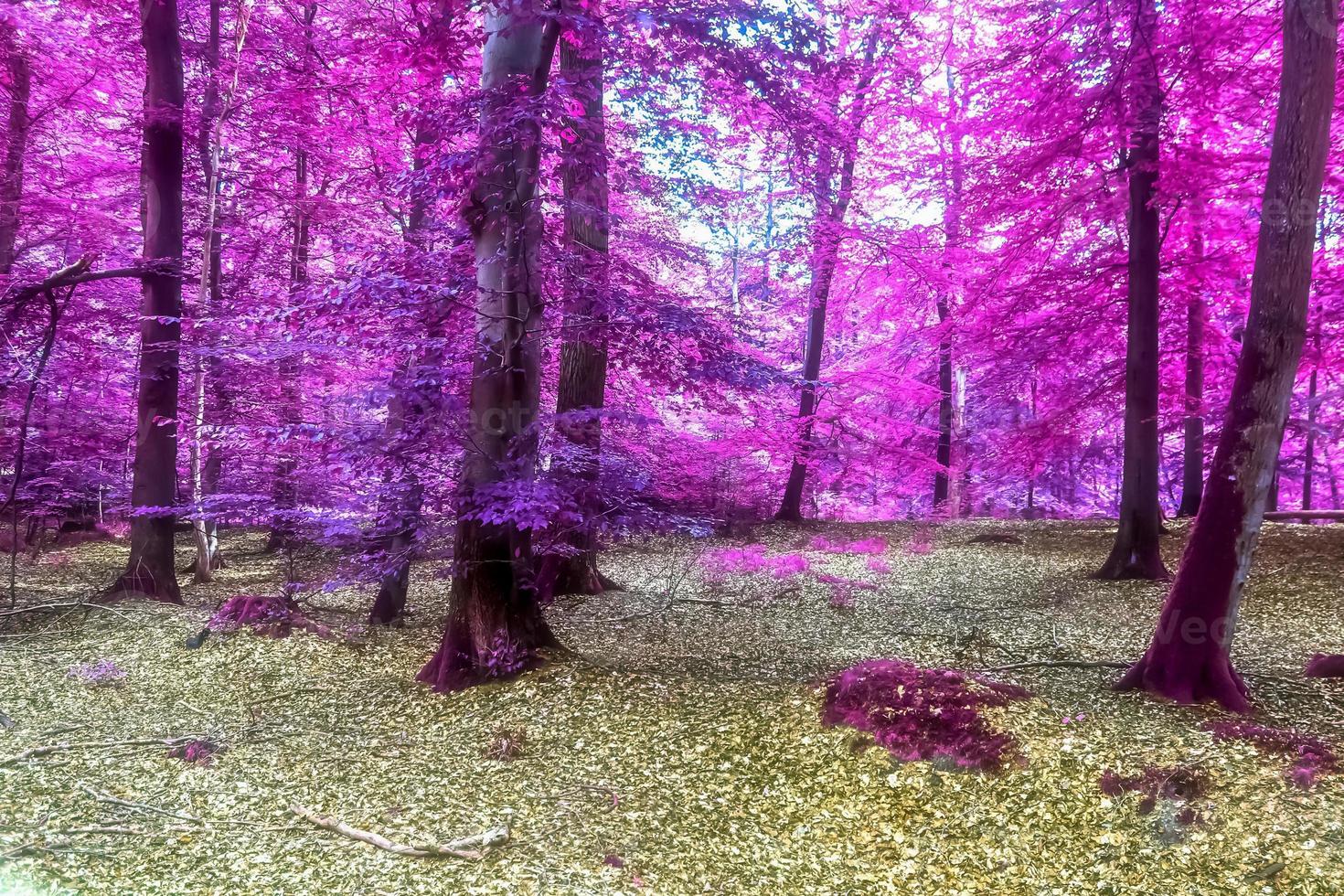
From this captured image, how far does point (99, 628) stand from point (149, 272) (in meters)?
3.53

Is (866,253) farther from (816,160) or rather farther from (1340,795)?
(1340,795)

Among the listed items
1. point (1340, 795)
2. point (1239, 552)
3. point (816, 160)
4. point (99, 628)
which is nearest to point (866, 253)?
point (816, 160)

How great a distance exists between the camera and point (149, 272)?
275 inches

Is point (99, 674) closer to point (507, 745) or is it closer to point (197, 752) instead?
point (197, 752)

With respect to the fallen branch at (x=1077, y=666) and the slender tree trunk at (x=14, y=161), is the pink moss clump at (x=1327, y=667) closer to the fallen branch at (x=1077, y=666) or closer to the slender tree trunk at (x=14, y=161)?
the fallen branch at (x=1077, y=666)

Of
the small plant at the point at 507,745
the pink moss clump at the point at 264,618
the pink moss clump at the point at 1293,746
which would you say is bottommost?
the small plant at the point at 507,745

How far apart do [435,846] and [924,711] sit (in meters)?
2.52

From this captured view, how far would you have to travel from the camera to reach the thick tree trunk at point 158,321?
23.5 feet

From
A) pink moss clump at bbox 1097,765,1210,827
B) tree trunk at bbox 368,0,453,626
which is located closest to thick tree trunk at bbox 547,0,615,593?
tree trunk at bbox 368,0,453,626

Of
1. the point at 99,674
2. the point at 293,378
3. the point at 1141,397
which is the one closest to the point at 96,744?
the point at 99,674

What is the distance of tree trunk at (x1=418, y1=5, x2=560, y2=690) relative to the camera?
439cm

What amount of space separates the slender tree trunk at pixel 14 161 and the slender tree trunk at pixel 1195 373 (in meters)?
13.7

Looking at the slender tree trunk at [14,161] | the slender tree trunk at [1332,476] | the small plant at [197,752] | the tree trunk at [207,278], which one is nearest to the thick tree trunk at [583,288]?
the small plant at [197,752]

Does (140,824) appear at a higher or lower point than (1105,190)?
lower
